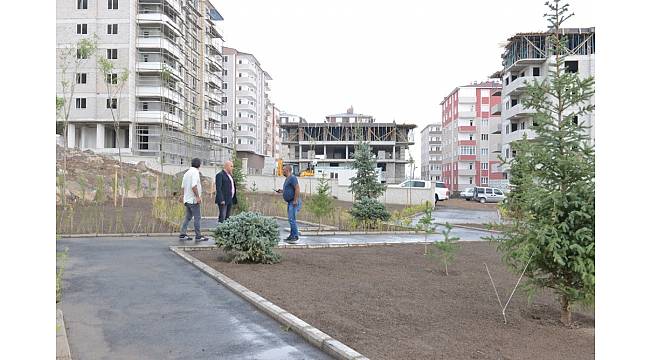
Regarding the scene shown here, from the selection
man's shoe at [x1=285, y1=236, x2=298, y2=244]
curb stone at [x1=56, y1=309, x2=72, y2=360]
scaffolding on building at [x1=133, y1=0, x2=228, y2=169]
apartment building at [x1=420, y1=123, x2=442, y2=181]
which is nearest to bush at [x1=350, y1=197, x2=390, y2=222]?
Result: man's shoe at [x1=285, y1=236, x2=298, y2=244]

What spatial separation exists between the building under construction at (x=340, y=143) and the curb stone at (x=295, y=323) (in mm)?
76006

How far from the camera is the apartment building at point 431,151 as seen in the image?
132125 mm

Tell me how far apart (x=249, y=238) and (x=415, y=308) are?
3.83 meters

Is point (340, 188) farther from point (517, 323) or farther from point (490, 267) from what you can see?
point (517, 323)

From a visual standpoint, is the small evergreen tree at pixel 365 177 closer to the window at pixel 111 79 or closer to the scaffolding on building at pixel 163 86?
the scaffolding on building at pixel 163 86

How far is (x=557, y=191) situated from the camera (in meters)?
5.43

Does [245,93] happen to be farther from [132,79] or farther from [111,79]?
[111,79]

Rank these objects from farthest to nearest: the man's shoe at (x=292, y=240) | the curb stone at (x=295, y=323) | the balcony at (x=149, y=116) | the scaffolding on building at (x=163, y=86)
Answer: the balcony at (x=149, y=116)
the scaffolding on building at (x=163, y=86)
the man's shoe at (x=292, y=240)
the curb stone at (x=295, y=323)

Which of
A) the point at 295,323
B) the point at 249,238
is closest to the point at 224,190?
the point at 249,238

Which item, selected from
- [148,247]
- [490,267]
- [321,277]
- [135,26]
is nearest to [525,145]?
[321,277]

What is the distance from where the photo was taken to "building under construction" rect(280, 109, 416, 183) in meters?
84.6

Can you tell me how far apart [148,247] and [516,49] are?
56380mm

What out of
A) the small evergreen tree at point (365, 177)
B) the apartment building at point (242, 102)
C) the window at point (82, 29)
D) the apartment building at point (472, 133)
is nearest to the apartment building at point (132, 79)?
the window at point (82, 29)

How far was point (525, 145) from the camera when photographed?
5.66 meters
